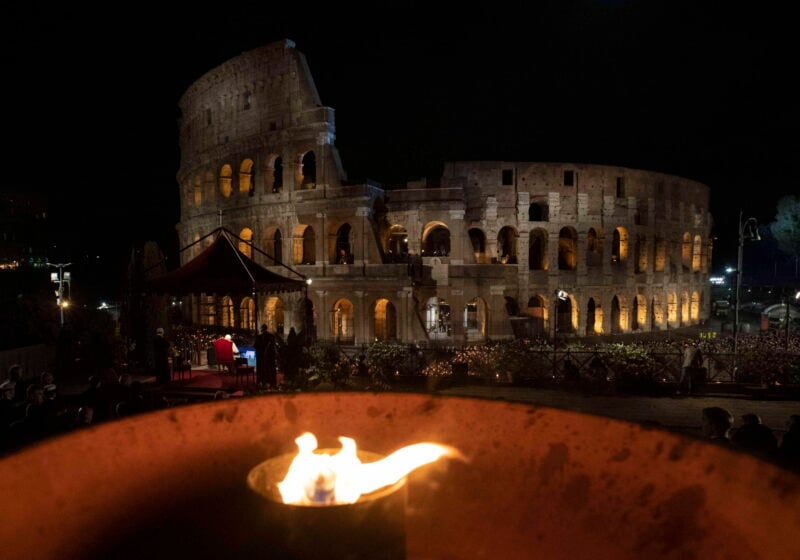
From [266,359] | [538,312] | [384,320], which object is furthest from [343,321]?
[266,359]

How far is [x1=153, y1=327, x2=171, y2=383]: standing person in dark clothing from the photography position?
11672 mm

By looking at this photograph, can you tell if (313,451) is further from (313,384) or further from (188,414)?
(313,384)

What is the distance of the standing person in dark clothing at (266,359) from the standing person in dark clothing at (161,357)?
2.55 m

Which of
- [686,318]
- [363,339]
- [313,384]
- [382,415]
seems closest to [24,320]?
[363,339]

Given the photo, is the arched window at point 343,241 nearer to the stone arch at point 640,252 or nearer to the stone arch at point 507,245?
the stone arch at point 507,245

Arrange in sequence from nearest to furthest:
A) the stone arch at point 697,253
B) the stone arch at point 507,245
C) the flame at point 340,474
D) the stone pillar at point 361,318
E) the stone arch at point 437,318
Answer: the flame at point 340,474 < the stone pillar at point 361,318 < the stone arch at point 437,318 < the stone arch at point 507,245 < the stone arch at point 697,253

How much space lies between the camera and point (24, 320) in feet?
66.4

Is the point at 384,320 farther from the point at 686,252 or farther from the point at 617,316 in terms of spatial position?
the point at 686,252

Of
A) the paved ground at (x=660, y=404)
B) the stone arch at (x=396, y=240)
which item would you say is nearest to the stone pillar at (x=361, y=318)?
the stone arch at (x=396, y=240)

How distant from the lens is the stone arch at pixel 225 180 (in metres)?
30.1

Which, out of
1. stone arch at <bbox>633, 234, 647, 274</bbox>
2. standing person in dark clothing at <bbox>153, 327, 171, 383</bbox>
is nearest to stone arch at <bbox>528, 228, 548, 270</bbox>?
stone arch at <bbox>633, 234, 647, 274</bbox>

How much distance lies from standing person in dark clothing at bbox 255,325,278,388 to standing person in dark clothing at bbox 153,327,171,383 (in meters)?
2.55

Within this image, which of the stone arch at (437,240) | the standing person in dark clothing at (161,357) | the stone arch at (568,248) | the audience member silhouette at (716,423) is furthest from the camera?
the stone arch at (437,240)

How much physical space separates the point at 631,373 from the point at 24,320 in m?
22.5
